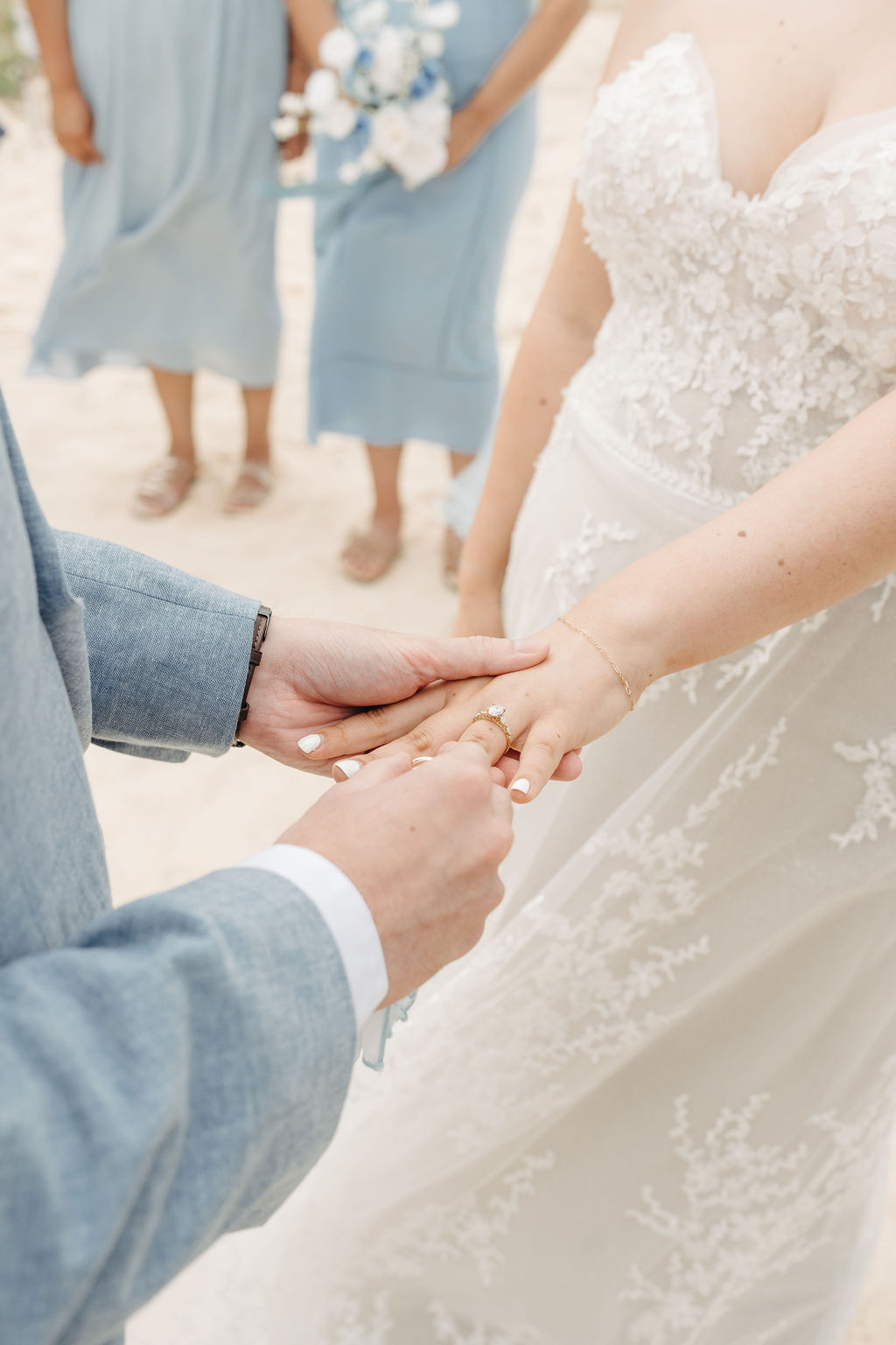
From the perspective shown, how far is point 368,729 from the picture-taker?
1315 millimetres

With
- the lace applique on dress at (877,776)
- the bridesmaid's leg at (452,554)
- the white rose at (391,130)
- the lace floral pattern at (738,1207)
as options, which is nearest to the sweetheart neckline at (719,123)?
the lace applique on dress at (877,776)

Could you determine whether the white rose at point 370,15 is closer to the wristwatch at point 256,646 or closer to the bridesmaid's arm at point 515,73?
the bridesmaid's arm at point 515,73

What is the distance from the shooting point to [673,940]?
60.3 inches

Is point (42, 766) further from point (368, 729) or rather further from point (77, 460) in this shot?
point (77, 460)

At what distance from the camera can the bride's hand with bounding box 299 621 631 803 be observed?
3.96 ft

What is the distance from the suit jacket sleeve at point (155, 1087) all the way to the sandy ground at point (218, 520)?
141 cm

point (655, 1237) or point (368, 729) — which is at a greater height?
point (368, 729)

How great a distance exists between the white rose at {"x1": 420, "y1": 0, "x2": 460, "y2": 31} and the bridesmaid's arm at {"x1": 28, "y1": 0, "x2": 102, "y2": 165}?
3.51ft

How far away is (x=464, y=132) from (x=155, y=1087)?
2925 millimetres

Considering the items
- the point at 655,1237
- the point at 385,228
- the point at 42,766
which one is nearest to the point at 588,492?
the point at 42,766

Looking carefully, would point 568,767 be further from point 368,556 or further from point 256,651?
point 368,556

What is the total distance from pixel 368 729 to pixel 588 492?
1.58ft

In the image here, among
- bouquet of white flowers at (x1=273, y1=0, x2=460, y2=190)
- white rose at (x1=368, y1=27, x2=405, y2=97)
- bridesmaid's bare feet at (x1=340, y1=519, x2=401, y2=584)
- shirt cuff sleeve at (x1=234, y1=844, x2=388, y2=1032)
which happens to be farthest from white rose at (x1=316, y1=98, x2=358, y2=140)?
shirt cuff sleeve at (x1=234, y1=844, x2=388, y2=1032)

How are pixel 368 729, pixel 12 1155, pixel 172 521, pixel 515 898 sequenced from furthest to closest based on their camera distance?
pixel 172 521
pixel 515 898
pixel 368 729
pixel 12 1155
